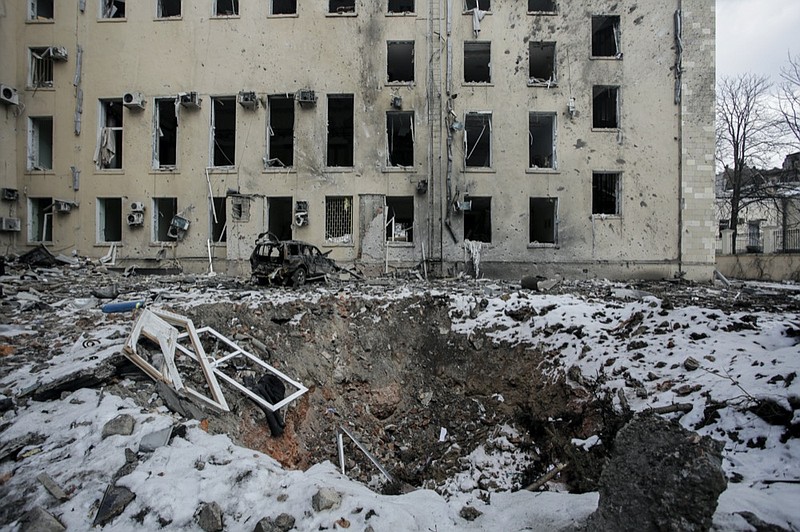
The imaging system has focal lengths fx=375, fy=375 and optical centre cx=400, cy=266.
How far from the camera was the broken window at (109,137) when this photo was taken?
15.0 m

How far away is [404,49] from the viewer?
15188 mm

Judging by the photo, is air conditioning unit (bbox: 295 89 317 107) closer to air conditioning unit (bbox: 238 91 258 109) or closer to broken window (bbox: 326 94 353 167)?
broken window (bbox: 326 94 353 167)

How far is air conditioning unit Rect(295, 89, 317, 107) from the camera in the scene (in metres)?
14.2

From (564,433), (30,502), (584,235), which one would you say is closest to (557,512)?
(564,433)

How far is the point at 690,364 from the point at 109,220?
1986 centimetres

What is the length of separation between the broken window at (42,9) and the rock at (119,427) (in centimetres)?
2030

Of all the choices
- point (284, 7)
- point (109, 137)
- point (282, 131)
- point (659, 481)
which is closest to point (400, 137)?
point (282, 131)

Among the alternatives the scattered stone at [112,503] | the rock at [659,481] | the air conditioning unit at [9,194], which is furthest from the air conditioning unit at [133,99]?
the rock at [659,481]

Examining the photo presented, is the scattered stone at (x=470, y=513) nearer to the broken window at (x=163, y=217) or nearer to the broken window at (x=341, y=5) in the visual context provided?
the broken window at (x=163, y=217)

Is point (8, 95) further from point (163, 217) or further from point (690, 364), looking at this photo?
point (690, 364)

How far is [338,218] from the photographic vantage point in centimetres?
1483

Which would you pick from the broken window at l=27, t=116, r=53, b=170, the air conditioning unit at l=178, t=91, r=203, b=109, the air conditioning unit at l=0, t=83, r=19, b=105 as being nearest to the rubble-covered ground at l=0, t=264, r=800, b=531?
the air conditioning unit at l=178, t=91, r=203, b=109

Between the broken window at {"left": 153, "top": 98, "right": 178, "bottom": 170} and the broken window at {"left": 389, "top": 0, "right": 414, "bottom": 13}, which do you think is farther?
the broken window at {"left": 389, "top": 0, "right": 414, "bottom": 13}

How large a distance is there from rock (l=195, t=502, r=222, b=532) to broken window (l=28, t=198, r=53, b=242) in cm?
1779
